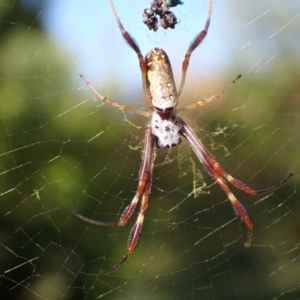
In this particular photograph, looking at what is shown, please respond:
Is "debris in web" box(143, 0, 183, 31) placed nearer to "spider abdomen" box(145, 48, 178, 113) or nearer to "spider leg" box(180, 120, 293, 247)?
"spider abdomen" box(145, 48, 178, 113)

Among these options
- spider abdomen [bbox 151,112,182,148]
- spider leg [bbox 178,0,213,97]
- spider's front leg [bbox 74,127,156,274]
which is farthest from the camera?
spider abdomen [bbox 151,112,182,148]

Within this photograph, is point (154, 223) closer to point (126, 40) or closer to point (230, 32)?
point (230, 32)

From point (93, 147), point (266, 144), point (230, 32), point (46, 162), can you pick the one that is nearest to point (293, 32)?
point (266, 144)

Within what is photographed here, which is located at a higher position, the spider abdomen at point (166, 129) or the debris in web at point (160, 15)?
the debris in web at point (160, 15)

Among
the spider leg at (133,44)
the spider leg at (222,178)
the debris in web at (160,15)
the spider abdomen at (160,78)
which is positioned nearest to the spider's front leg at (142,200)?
the spider leg at (222,178)

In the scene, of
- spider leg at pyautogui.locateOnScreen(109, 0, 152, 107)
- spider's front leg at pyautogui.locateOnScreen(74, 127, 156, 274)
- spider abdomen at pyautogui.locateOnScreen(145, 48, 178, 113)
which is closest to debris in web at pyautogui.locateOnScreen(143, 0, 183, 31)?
spider leg at pyautogui.locateOnScreen(109, 0, 152, 107)

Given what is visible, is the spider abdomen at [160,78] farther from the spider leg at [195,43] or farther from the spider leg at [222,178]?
the spider leg at [222,178]

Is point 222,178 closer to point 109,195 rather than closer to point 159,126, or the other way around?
point 159,126
